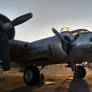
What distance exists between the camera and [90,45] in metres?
9.91

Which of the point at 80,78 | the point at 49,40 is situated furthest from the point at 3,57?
the point at 80,78

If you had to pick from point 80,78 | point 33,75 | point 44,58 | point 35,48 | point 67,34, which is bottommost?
point 80,78

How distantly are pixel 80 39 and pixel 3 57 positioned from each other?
4.83 metres

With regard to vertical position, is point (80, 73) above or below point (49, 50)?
below

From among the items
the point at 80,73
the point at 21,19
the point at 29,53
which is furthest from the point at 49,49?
the point at 80,73

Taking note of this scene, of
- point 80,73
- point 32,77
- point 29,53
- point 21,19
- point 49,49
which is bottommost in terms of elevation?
point 80,73

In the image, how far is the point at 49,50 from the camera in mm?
9773

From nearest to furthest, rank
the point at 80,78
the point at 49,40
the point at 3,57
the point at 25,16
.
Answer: the point at 3,57, the point at 25,16, the point at 49,40, the point at 80,78

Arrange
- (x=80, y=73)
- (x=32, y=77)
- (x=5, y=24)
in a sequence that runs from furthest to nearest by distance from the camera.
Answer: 1. (x=80, y=73)
2. (x=32, y=77)
3. (x=5, y=24)

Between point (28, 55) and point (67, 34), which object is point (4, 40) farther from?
point (67, 34)

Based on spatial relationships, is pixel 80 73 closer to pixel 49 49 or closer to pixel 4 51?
pixel 49 49

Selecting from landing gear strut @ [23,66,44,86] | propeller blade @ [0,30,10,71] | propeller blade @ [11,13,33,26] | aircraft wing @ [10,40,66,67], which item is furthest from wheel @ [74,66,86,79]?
propeller blade @ [0,30,10,71]

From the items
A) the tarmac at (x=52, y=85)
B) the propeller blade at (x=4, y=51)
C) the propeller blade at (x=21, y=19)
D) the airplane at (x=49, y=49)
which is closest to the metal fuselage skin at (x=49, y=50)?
the airplane at (x=49, y=49)

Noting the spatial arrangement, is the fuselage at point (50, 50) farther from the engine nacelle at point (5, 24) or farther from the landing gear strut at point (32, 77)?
the engine nacelle at point (5, 24)
